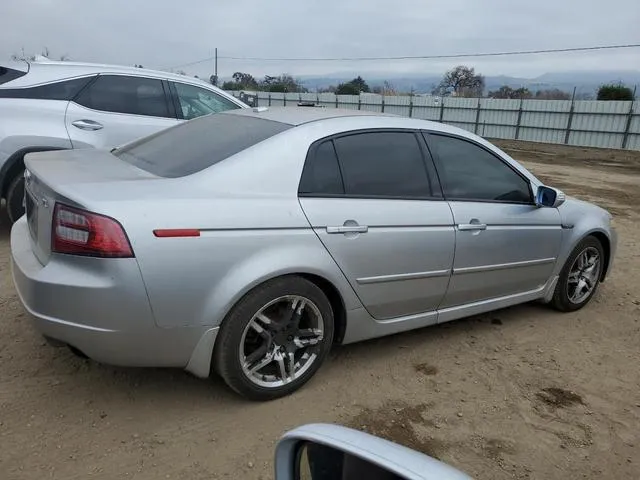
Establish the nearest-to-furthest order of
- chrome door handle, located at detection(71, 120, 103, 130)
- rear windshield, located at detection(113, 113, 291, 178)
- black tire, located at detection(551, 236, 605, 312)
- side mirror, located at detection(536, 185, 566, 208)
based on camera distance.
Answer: rear windshield, located at detection(113, 113, 291, 178) → side mirror, located at detection(536, 185, 566, 208) → black tire, located at detection(551, 236, 605, 312) → chrome door handle, located at detection(71, 120, 103, 130)

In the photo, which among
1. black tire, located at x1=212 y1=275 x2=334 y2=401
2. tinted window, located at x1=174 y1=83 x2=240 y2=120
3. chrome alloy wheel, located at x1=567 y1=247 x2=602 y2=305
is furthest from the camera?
tinted window, located at x1=174 y1=83 x2=240 y2=120

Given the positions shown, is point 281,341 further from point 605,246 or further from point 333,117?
point 605,246

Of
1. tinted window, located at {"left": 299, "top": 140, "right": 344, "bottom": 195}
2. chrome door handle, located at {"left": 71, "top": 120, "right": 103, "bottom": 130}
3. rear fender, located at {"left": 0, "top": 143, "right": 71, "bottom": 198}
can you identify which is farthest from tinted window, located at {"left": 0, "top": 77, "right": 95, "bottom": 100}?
tinted window, located at {"left": 299, "top": 140, "right": 344, "bottom": 195}

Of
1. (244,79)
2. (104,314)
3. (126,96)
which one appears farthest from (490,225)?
(244,79)

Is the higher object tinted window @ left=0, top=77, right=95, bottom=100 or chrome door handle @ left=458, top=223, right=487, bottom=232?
tinted window @ left=0, top=77, right=95, bottom=100

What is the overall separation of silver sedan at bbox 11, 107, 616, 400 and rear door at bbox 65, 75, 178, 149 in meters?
2.24

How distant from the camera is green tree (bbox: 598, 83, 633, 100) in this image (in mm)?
26359

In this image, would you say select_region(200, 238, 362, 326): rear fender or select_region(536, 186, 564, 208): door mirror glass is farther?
select_region(536, 186, 564, 208): door mirror glass

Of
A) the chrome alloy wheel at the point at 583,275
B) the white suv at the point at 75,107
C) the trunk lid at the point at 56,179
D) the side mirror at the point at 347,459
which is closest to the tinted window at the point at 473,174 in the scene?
the chrome alloy wheel at the point at 583,275

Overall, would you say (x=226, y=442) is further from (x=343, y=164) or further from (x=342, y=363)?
(x=343, y=164)

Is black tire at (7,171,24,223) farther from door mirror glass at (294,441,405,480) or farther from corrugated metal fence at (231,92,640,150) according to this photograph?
corrugated metal fence at (231,92,640,150)

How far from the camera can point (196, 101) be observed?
Result: 650cm

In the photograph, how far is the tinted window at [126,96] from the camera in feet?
18.9

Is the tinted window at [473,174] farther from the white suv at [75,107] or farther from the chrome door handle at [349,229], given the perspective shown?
the white suv at [75,107]
